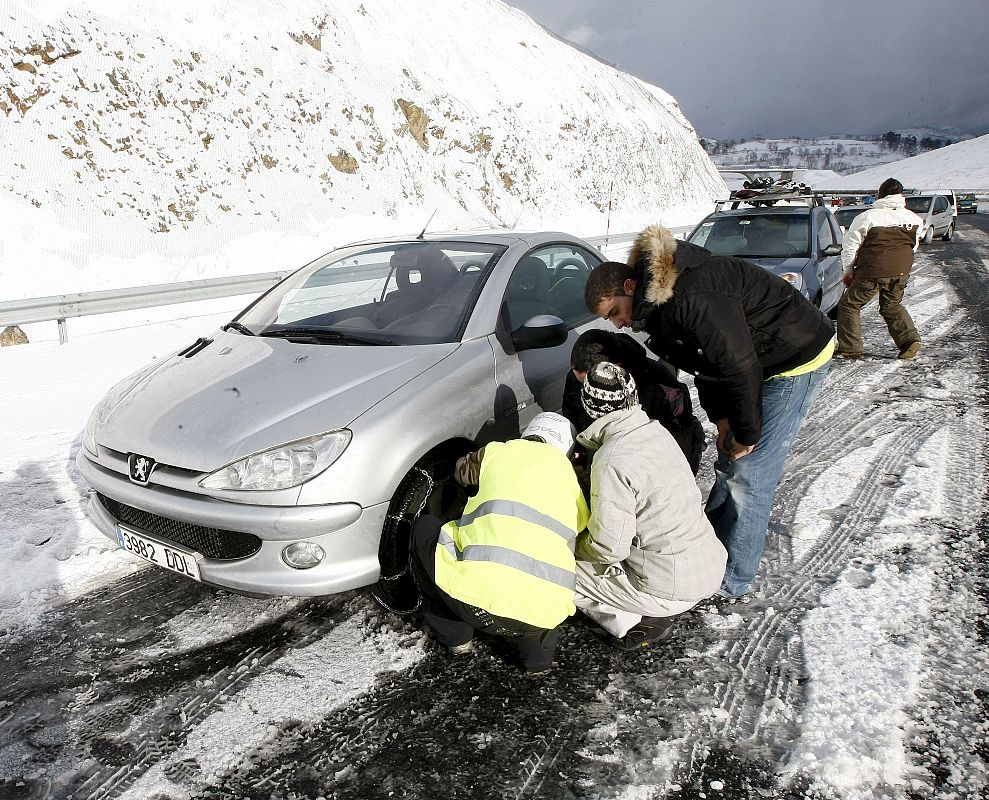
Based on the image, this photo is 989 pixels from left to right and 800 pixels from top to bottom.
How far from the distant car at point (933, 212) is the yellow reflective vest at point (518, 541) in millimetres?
20219

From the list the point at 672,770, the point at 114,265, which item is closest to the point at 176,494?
the point at 672,770

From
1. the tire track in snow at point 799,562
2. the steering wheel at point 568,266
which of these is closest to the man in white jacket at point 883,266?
the tire track in snow at point 799,562

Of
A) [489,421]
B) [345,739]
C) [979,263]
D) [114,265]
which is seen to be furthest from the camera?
[979,263]

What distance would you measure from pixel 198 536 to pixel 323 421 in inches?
27.4

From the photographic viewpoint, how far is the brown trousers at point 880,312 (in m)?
6.89

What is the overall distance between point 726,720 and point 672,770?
322 millimetres

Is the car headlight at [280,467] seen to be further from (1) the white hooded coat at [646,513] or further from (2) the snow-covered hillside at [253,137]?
(2) the snow-covered hillside at [253,137]

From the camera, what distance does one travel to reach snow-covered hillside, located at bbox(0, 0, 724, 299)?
13422 millimetres

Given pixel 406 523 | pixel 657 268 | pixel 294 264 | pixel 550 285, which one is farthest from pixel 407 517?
pixel 294 264

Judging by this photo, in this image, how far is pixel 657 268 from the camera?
2.61 meters

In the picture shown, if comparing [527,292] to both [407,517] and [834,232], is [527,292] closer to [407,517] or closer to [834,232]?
[407,517]

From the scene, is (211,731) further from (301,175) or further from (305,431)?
(301,175)

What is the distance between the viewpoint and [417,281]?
150 inches

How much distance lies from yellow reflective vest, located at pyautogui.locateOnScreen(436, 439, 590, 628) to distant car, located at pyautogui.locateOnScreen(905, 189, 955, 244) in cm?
2022
